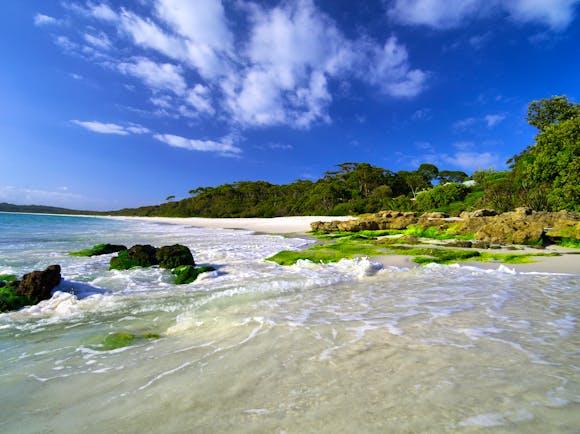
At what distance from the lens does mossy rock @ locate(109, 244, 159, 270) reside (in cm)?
918

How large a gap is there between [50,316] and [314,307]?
15.4ft

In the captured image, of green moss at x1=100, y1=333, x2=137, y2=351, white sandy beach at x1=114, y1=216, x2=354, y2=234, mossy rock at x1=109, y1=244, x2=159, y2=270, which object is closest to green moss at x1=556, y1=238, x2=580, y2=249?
green moss at x1=100, y1=333, x2=137, y2=351

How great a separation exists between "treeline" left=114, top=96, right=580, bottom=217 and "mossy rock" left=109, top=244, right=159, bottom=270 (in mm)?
24184

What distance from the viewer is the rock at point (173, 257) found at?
914cm

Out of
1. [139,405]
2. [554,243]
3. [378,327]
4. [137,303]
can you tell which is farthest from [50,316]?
[554,243]

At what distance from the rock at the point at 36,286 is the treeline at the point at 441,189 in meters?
25.9

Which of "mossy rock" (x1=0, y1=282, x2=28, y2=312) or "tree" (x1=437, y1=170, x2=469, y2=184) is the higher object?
"tree" (x1=437, y1=170, x2=469, y2=184)

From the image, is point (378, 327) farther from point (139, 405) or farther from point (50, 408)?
point (50, 408)

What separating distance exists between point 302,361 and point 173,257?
7.43m

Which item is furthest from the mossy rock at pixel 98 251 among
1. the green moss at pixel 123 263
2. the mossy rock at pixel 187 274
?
the mossy rock at pixel 187 274

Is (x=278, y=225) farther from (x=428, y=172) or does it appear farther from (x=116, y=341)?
(x=428, y=172)

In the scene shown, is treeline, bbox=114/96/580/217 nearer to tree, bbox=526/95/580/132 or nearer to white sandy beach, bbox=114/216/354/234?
tree, bbox=526/95/580/132

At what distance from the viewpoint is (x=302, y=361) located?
2979 mm

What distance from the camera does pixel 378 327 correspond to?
387cm
